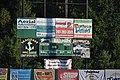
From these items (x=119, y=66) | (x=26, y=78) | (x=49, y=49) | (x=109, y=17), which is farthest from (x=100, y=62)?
(x=26, y=78)

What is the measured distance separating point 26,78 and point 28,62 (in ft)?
21.0

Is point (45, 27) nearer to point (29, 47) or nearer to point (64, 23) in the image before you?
point (64, 23)

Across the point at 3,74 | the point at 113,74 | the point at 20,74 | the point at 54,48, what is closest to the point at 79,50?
the point at 54,48

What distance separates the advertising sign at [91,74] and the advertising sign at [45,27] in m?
2.63

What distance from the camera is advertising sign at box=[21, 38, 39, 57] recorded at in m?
19.1

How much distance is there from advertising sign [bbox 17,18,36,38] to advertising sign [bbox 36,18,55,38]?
0.21m

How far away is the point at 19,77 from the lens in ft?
58.1

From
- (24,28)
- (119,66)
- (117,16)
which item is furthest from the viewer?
(117,16)

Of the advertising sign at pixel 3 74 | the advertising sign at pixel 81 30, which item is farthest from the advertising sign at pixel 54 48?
the advertising sign at pixel 3 74

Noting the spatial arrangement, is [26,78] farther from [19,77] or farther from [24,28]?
[24,28]

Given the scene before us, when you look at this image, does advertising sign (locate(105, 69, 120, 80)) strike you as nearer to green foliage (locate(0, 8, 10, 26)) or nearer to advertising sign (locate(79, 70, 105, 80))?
advertising sign (locate(79, 70, 105, 80))

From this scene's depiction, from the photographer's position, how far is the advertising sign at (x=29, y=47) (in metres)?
19.1

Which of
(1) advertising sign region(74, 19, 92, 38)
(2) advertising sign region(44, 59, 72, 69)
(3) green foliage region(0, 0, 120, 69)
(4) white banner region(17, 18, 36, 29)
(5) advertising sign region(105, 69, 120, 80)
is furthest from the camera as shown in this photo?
(3) green foliage region(0, 0, 120, 69)

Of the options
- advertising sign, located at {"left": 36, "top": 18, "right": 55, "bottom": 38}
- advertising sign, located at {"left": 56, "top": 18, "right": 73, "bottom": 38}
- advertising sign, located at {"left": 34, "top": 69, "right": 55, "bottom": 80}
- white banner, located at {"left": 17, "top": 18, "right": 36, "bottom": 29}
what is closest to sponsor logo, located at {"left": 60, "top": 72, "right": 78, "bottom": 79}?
advertising sign, located at {"left": 34, "top": 69, "right": 55, "bottom": 80}
